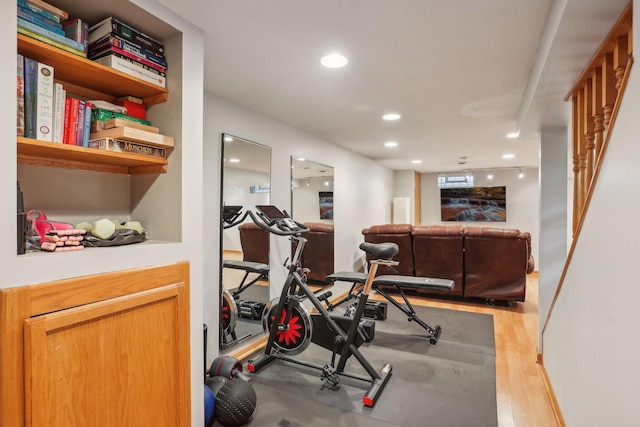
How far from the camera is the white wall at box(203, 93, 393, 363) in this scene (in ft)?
8.85

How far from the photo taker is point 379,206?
6816 mm

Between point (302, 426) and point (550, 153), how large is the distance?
288cm

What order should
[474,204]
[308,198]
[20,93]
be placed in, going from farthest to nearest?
[474,204] → [308,198] → [20,93]

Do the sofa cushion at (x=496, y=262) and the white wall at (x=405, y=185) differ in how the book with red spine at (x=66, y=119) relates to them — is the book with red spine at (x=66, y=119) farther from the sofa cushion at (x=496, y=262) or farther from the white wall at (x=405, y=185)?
the white wall at (x=405, y=185)

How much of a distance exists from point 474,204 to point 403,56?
686 cm

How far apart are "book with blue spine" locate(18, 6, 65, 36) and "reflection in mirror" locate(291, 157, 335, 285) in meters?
2.51

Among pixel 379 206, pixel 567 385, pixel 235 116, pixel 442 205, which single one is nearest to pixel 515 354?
pixel 567 385

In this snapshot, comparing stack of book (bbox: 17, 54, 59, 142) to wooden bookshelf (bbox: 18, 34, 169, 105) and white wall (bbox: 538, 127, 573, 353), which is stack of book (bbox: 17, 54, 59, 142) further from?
white wall (bbox: 538, 127, 573, 353)

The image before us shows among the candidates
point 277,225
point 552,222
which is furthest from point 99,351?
point 552,222

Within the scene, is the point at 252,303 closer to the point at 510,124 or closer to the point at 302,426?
the point at 302,426

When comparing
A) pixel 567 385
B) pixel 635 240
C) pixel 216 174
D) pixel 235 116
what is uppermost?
pixel 235 116

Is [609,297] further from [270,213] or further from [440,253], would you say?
[440,253]

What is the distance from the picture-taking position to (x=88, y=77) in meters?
1.57

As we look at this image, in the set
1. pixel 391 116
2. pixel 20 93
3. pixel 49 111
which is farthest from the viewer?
pixel 391 116
